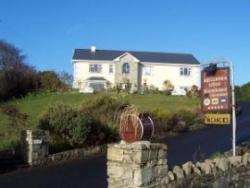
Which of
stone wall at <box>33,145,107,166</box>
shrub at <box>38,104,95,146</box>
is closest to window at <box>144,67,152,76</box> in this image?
stone wall at <box>33,145,107,166</box>

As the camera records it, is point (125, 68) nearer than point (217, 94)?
No

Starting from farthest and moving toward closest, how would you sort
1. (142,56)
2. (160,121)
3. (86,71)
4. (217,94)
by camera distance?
1. (142,56)
2. (86,71)
3. (160,121)
4. (217,94)

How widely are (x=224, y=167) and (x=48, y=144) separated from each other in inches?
345

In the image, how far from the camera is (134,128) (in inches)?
349

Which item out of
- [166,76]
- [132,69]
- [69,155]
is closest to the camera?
[69,155]

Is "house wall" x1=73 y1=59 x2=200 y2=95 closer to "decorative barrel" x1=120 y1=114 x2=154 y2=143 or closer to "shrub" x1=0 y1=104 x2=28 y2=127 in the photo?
"shrub" x1=0 y1=104 x2=28 y2=127

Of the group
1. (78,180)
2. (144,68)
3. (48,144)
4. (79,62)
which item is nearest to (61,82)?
(79,62)

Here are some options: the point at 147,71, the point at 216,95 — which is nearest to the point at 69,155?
the point at 216,95

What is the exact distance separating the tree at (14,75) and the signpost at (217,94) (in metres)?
30.2

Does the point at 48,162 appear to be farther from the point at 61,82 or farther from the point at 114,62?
the point at 114,62

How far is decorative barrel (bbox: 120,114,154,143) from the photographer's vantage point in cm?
884

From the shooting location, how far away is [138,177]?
8.43m

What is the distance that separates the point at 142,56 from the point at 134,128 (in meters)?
59.5

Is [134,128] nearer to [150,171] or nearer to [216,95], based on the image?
[150,171]
